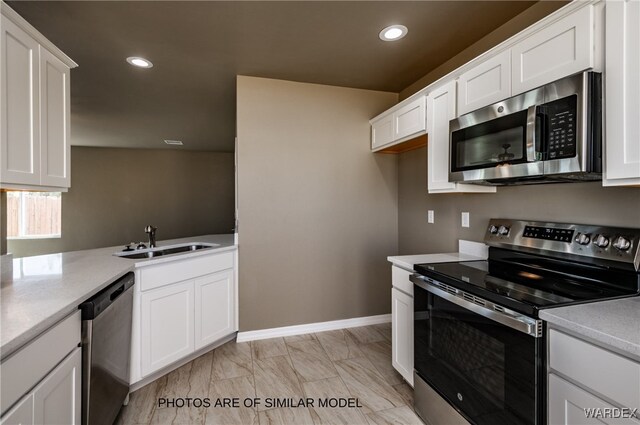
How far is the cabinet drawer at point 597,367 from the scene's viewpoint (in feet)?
2.96

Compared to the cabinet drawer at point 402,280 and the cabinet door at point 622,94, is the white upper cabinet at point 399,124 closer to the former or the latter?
the cabinet drawer at point 402,280

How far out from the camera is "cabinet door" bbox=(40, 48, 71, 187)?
1664 millimetres

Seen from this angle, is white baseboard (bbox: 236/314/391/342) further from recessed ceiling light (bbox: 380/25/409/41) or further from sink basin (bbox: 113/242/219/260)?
recessed ceiling light (bbox: 380/25/409/41)

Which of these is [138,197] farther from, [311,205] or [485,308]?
[485,308]

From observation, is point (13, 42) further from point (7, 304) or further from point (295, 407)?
point (295, 407)

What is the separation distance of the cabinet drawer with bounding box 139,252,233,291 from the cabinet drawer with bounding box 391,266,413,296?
4.99ft

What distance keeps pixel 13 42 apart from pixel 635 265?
9.51ft

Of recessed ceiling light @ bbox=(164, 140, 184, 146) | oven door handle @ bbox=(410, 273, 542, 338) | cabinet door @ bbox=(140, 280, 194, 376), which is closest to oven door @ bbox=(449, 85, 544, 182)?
oven door handle @ bbox=(410, 273, 542, 338)

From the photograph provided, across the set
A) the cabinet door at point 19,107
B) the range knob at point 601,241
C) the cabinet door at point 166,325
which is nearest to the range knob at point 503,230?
the range knob at point 601,241

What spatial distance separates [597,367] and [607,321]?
6.0 inches

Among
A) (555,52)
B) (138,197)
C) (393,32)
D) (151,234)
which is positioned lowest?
(151,234)

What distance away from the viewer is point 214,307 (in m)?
2.71

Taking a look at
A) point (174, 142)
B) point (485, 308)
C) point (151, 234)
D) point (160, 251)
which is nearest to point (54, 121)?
point (151, 234)

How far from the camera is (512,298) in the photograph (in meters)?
1.24
